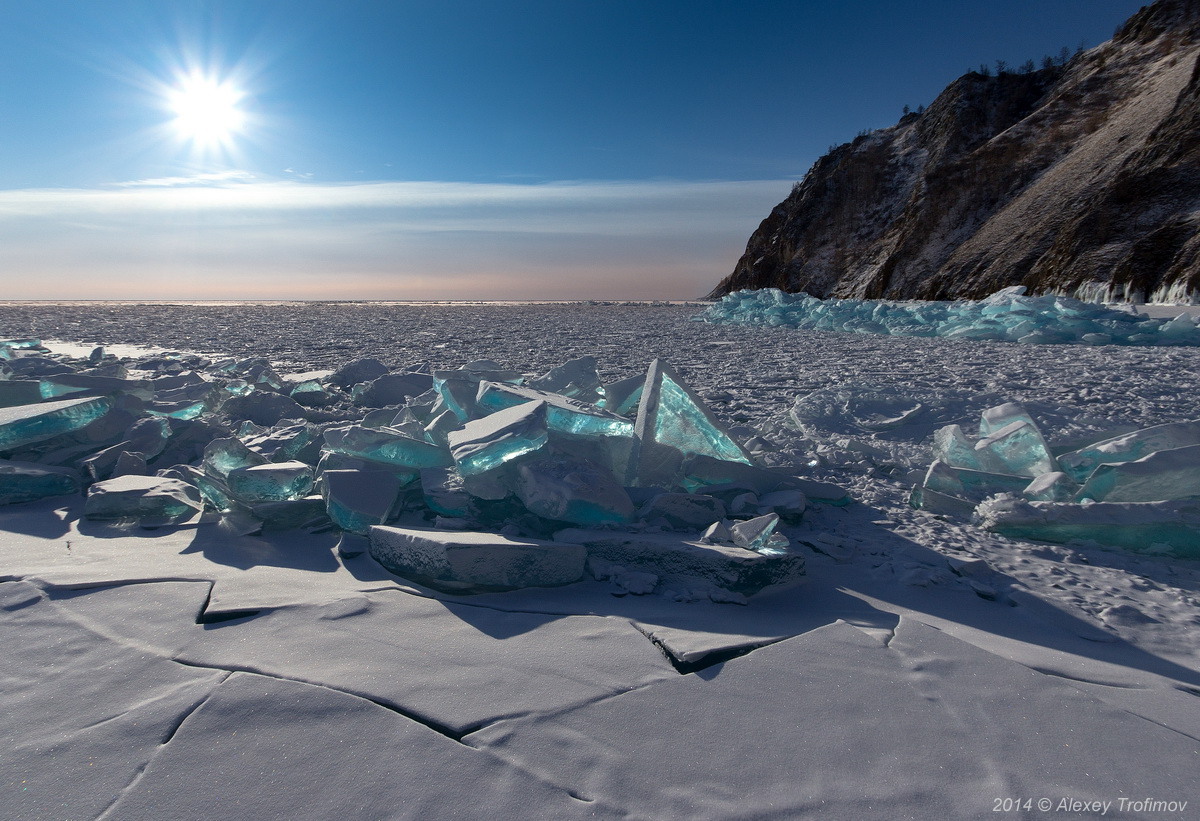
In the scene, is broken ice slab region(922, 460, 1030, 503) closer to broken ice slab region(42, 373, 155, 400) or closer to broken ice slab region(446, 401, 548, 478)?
broken ice slab region(446, 401, 548, 478)

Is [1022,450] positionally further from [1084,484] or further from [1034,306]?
[1034,306]

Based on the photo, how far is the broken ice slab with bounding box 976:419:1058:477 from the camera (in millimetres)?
2426

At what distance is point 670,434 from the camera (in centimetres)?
251

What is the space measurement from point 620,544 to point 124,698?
3.64ft

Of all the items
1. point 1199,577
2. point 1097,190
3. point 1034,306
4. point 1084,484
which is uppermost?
point 1097,190

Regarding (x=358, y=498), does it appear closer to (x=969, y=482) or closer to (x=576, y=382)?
(x=576, y=382)

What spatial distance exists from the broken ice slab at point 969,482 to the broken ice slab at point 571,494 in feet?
3.98

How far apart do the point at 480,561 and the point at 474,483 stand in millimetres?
488

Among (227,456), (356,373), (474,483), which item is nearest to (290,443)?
(227,456)

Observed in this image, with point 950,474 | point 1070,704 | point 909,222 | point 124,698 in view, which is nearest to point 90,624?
point 124,698

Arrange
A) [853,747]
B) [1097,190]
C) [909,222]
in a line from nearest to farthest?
[853,747], [1097,190], [909,222]

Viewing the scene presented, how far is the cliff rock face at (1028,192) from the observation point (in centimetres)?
1227

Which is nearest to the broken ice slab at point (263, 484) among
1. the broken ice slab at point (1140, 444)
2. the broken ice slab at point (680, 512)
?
the broken ice slab at point (680, 512)

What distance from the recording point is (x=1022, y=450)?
2.50m
